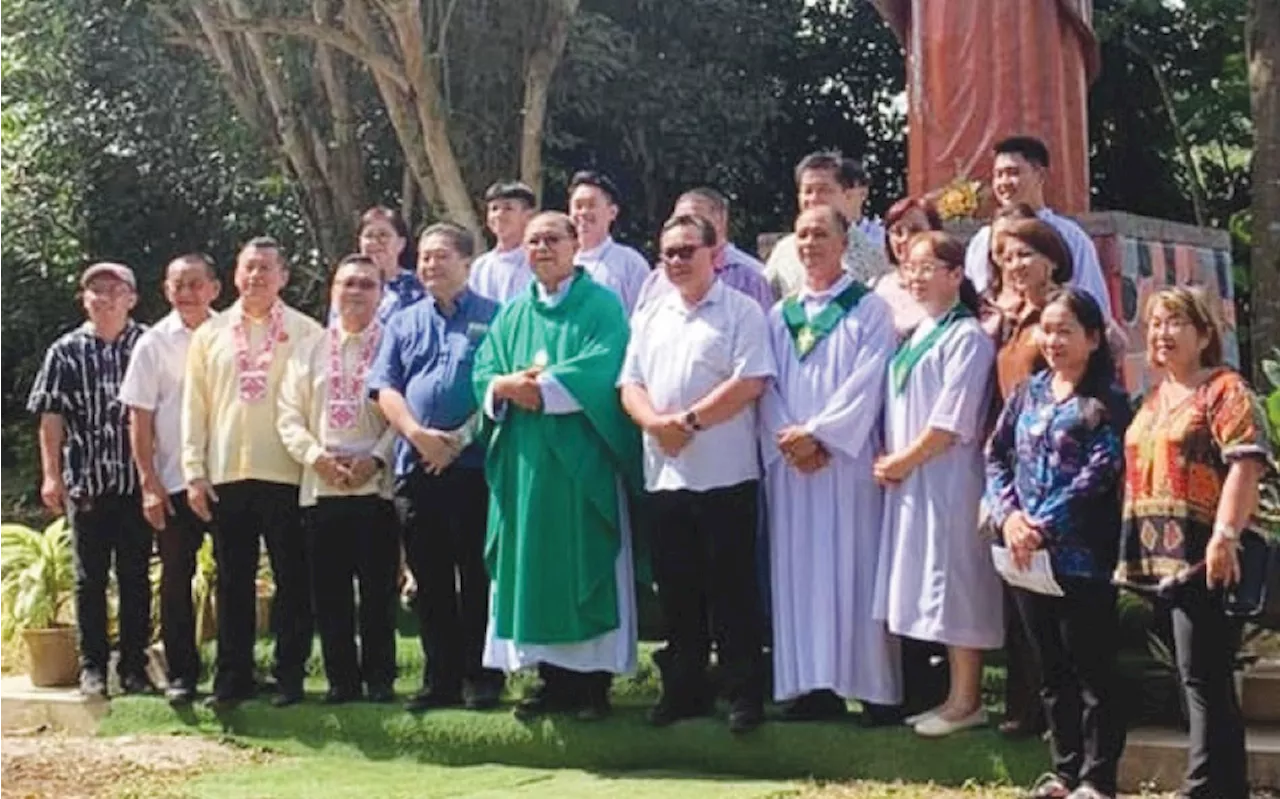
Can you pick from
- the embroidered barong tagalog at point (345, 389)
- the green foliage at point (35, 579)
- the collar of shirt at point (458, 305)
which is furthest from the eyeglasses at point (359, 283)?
the green foliage at point (35, 579)

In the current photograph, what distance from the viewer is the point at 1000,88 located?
7426 millimetres

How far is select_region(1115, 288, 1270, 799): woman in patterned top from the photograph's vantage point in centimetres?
481

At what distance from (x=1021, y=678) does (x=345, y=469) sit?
238 centimetres

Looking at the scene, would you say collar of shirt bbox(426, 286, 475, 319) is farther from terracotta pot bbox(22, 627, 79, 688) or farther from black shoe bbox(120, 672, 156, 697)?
terracotta pot bbox(22, 627, 79, 688)

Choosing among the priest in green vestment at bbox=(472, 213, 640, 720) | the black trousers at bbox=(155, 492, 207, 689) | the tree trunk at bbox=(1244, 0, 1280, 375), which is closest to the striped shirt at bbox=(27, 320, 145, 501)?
the black trousers at bbox=(155, 492, 207, 689)

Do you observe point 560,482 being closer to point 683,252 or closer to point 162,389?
point 683,252

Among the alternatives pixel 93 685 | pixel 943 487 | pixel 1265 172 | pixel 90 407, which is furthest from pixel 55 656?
pixel 1265 172

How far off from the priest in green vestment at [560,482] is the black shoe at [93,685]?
6.08ft

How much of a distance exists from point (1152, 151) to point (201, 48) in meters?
7.39

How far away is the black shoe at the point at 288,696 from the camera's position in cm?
681

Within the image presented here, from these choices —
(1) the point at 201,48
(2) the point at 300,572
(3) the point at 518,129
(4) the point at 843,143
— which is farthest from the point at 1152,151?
(2) the point at 300,572

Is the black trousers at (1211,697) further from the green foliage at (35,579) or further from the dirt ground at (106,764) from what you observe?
the green foliage at (35,579)

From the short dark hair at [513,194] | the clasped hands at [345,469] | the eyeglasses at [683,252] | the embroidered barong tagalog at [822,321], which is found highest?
the short dark hair at [513,194]

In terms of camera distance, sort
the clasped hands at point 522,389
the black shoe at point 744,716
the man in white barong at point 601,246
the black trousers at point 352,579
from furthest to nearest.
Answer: the man in white barong at point 601,246
the black trousers at point 352,579
the clasped hands at point 522,389
the black shoe at point 744,716
